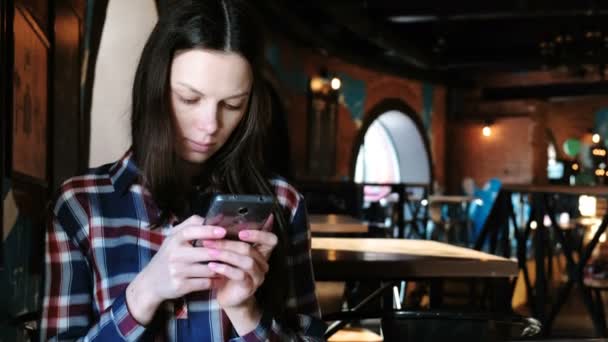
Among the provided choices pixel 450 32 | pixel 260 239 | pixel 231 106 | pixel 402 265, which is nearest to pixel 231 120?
pixel 231 106

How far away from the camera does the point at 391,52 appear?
13211 millimetres

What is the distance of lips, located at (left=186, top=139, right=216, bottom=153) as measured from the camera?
1379mm

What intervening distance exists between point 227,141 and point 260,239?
1.21 ft

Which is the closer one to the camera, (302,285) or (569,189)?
(302,285)

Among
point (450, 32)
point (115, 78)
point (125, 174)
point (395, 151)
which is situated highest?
point (450, 32)

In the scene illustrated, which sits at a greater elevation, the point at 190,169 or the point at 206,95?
the point at 206,95


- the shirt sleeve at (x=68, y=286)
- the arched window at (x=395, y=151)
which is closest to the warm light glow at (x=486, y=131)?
the arched window at (x=395, y=151)

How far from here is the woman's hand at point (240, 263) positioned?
3.70 feet

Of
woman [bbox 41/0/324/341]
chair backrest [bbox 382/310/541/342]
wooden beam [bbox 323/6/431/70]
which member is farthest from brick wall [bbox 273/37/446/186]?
woman [bbox 41/0/324/341]

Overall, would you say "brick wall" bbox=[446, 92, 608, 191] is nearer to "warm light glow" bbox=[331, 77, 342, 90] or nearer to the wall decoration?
"warm light glow" bbox=[331, 77, 342, 90]

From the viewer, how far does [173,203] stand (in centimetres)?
140

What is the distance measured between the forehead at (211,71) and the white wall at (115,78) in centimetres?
99

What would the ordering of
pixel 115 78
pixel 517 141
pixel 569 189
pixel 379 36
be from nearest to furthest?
1. pixel 115 78
2. pixel 569 189
3. pixel 379 36
4. pixel 517 141

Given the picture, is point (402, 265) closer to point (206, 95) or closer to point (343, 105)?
point (206, 95)
